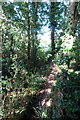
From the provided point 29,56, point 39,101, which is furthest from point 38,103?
point 29,56

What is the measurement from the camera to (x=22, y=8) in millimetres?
A: 3479

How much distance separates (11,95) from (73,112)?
1.34 meters

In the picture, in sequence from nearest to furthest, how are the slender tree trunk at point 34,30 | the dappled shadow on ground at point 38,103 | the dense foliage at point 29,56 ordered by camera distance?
1. the dense foliage at point 29,56
2. the dappled shadow on ground at point 38,103
3. the slender tree trunk at point 34,30

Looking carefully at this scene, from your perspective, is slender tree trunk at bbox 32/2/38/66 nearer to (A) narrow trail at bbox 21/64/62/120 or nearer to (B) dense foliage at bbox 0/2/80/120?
(B) dense foliage at bbox 0/2/80/120

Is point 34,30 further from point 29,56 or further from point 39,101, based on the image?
point 39,101

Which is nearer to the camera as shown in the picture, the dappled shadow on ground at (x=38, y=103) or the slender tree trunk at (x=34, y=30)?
the dappled shadow on ground at (x=38, y=103)

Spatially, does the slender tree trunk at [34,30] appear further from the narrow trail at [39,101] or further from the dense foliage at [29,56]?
the narrow trail at [39,101]

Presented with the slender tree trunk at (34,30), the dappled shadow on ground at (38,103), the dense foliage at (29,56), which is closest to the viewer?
the dense foliage at (29,56)

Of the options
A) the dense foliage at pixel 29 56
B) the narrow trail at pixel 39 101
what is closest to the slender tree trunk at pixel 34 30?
the dense foliage at pixel 29 56

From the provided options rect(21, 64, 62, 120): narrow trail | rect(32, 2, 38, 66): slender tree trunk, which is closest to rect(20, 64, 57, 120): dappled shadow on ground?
rect(21, 64, 62, 120): narrow trail

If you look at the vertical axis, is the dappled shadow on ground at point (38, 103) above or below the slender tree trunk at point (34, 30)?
below

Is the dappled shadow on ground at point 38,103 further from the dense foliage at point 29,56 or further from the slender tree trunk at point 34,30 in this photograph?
the slender tree trunk at point 34,30

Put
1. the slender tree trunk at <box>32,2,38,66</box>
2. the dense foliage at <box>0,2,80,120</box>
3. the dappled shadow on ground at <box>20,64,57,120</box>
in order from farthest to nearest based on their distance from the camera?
the slender tree trunk at <box>32,2,38,66</box> < the dappled shadow on ground at <box>20,64,57,120</box> < the dense foliage at <box>0,2,80,120</box>

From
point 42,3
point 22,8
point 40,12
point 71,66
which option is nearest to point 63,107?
point 71,66
